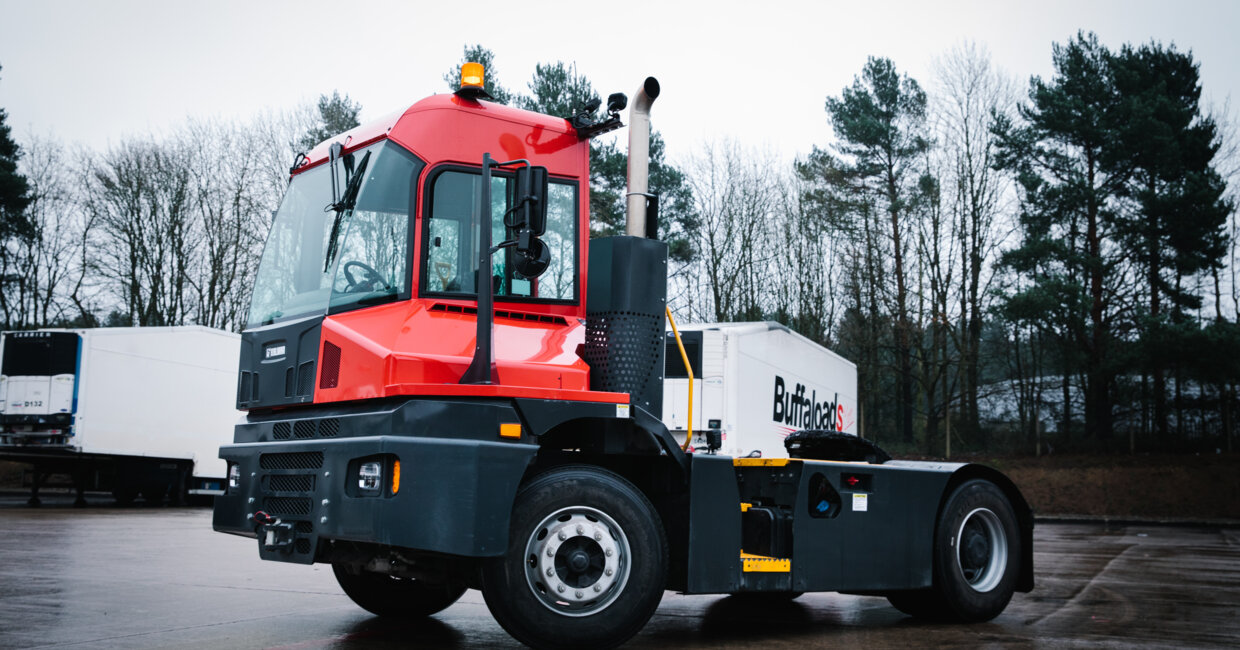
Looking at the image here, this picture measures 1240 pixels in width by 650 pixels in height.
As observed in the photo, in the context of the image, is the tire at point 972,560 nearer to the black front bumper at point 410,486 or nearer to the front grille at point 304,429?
the black front bumper at point 410,486

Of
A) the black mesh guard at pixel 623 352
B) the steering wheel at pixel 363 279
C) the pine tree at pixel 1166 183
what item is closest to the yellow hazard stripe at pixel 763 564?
the black mesh guard at pixel 623 352

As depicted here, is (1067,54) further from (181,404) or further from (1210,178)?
(181,404)

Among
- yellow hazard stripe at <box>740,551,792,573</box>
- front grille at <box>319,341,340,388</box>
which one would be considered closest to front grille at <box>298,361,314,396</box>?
front grille at <box>319,341,340,388</box>

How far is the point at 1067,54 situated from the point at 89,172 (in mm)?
36769

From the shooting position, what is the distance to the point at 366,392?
5.75m

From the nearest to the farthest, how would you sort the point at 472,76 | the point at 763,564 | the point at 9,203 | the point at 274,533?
the point at 274,533 < the point at 472,76 < the point at 763,564 < the point at 9,203

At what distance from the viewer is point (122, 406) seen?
22531 mm

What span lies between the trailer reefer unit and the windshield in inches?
0.6

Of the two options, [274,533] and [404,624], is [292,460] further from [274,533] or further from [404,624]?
[404,624]

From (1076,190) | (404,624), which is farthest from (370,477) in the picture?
(1076,190)

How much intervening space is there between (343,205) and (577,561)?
8.43 feet

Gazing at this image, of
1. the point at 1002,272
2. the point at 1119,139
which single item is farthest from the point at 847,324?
the point at 1119,139

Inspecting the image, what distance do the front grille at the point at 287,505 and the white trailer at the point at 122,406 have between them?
49.0 ft

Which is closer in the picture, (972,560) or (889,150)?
(972,560)
